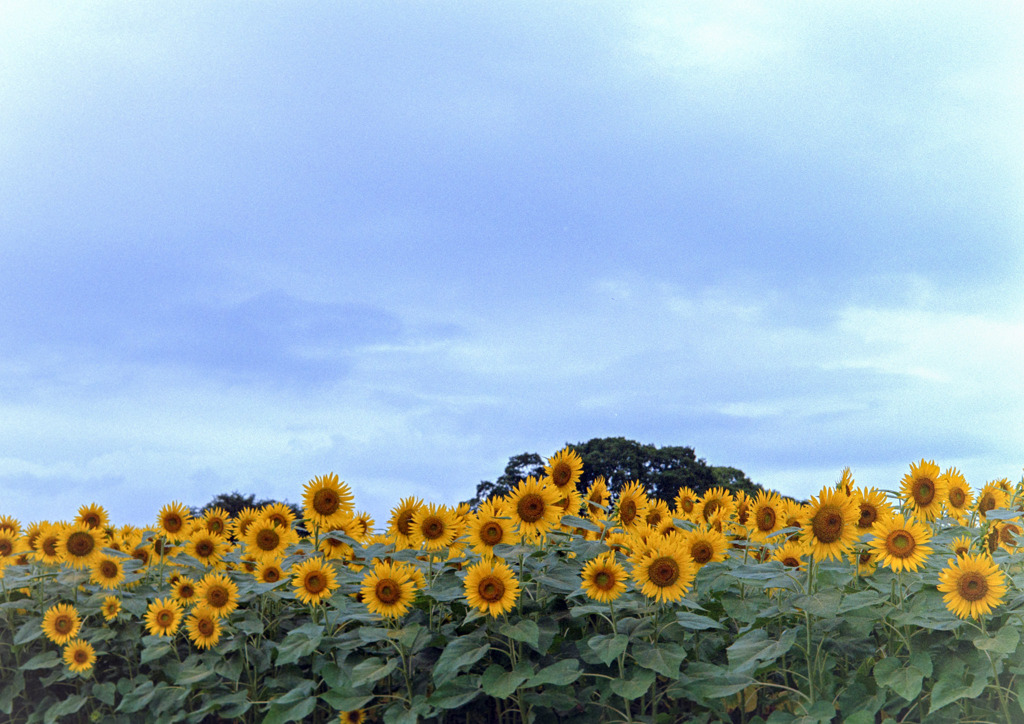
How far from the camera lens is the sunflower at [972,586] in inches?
161

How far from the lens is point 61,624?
6348 millimetres

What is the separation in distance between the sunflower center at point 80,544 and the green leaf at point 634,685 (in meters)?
4.54

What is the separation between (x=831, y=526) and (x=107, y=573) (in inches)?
212

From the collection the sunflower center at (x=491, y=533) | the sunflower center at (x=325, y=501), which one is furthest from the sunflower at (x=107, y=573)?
the sunflower center at (x=491, y=533)

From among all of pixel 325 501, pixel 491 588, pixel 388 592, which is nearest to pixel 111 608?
pixel 325 501

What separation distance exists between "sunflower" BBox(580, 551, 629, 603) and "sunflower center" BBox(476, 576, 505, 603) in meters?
0.46

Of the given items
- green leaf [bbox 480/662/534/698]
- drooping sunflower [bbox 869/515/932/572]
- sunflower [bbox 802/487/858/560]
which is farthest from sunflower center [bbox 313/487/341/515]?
drooping sunflower [bbox 869/515/932/572]

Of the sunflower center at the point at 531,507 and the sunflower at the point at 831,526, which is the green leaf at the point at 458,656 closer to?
the sunflower center at the point at 531,507

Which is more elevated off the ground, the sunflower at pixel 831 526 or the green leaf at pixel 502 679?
the sunflower at pixel 831 526

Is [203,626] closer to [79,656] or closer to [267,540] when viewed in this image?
[267,540]

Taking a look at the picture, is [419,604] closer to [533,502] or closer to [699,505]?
[533,502]

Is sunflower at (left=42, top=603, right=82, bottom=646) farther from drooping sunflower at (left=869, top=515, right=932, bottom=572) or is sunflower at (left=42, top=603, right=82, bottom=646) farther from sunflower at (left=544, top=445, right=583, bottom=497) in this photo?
drooping sunflower at (left=869, top=515, right=932, bottom=572)

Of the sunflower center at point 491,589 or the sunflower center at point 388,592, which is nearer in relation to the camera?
the sunflower center at point 491,589

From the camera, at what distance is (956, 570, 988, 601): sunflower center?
4098 millimetres
